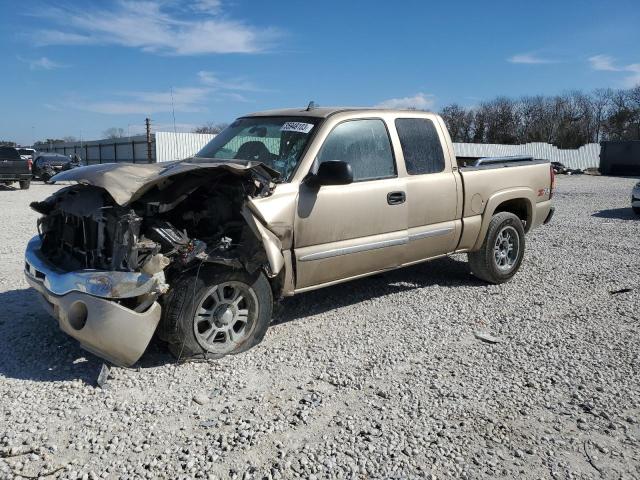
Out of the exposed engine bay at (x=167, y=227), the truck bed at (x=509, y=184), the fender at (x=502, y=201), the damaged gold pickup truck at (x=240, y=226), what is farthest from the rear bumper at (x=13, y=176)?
the fender at (x=502, y=201)

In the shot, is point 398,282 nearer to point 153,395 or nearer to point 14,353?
point 153,395

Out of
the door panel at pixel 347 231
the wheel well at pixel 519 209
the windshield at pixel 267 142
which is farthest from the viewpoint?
the wheel well at pixel 519 209

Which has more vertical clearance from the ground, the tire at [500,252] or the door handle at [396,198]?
the door handle at [396,198]

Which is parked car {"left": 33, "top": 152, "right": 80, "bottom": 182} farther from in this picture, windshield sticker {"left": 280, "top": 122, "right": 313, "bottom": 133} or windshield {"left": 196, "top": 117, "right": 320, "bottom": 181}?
windshield sticker {"left": 280, "top": 122, "right": 313, "bottom": 133}

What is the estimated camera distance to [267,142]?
4.96m

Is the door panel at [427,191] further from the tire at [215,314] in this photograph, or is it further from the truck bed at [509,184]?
the tire at [215,314]

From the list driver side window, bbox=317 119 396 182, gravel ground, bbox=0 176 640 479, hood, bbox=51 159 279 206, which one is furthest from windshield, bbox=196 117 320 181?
gravel ground, bbox=0 176 640 479

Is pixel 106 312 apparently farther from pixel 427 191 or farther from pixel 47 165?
pixel 47 165

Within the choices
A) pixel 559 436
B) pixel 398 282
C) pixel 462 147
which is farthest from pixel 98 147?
pixel 559 436

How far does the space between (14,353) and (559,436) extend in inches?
152

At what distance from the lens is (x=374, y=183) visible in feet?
16.3

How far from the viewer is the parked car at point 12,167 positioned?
20203mm

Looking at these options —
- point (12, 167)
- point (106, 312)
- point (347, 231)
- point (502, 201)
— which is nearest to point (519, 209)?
point (502, 201)

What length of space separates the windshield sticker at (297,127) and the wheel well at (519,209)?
2.99 meters
